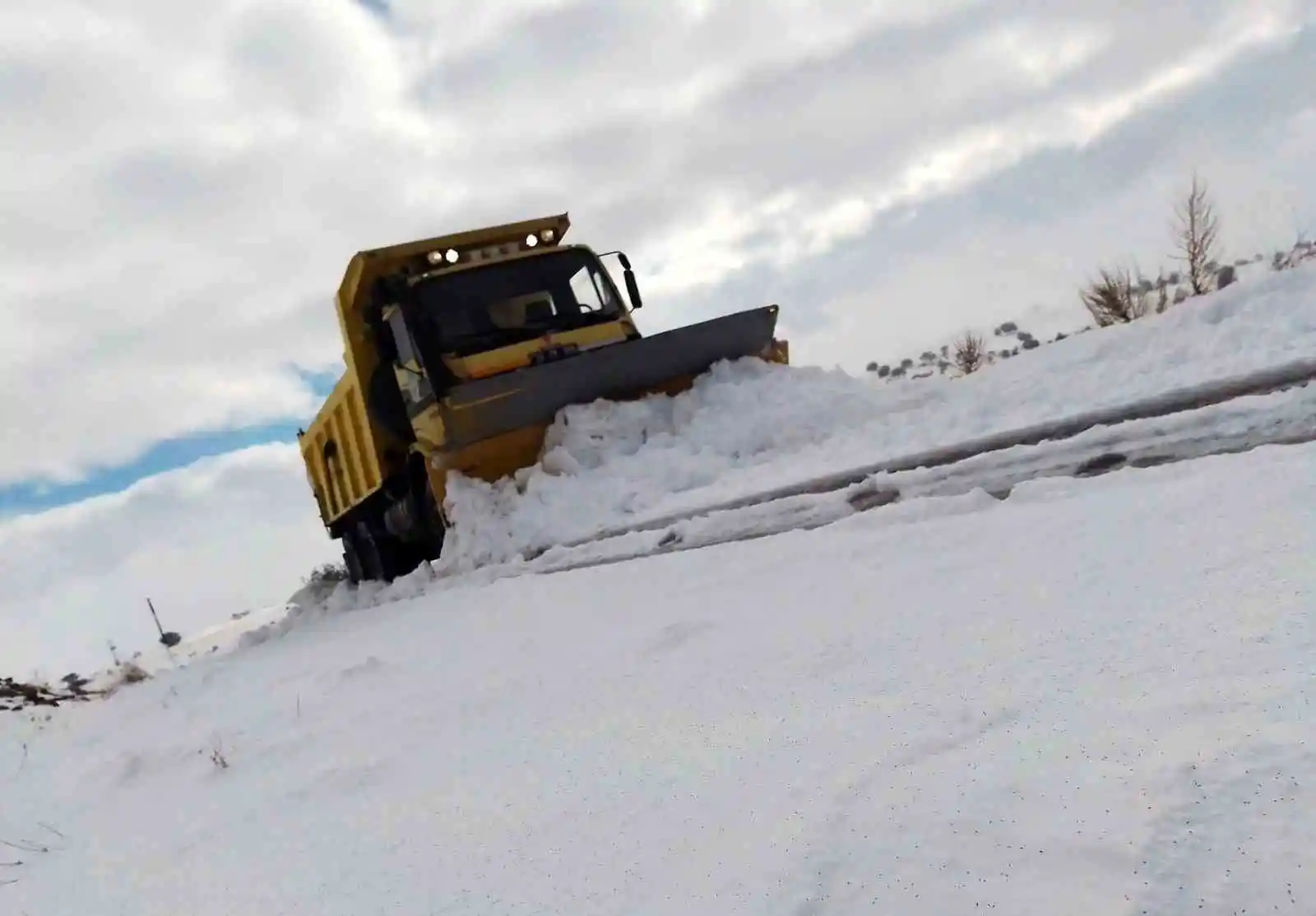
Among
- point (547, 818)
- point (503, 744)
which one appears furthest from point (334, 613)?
point (547, 818)

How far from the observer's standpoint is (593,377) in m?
7.21

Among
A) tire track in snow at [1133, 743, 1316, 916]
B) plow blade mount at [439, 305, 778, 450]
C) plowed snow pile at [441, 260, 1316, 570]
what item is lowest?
tire track in snow at [1133, 743, 1316, 916]

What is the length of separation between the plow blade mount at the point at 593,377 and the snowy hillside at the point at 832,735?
86.7 inches

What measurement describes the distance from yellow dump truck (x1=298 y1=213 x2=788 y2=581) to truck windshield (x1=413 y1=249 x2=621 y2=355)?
1 cm

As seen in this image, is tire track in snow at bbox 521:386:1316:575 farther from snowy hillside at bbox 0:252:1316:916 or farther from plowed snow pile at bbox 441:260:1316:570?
plowed snow pile at bbox 441:260:1316:570

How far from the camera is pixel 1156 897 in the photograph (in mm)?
1177

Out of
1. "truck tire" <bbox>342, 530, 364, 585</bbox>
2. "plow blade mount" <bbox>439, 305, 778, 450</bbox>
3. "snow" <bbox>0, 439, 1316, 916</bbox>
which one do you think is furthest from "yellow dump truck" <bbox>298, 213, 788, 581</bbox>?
"snow" <bbox>0, 439, 1316, 916</bbox>

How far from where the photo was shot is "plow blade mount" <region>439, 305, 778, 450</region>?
6.89 m

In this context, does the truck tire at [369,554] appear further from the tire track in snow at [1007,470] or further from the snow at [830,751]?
the snow at [830,751]

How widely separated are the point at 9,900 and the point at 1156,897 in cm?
320

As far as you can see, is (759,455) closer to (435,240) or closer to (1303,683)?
(435,240)

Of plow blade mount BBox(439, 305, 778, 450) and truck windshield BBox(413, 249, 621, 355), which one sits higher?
truck windshield BBox(413, 249, 621, 355)

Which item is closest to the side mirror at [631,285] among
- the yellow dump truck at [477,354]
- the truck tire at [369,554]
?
the yellow dump truck at [477,354]

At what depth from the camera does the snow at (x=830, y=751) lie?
53.9 inches
